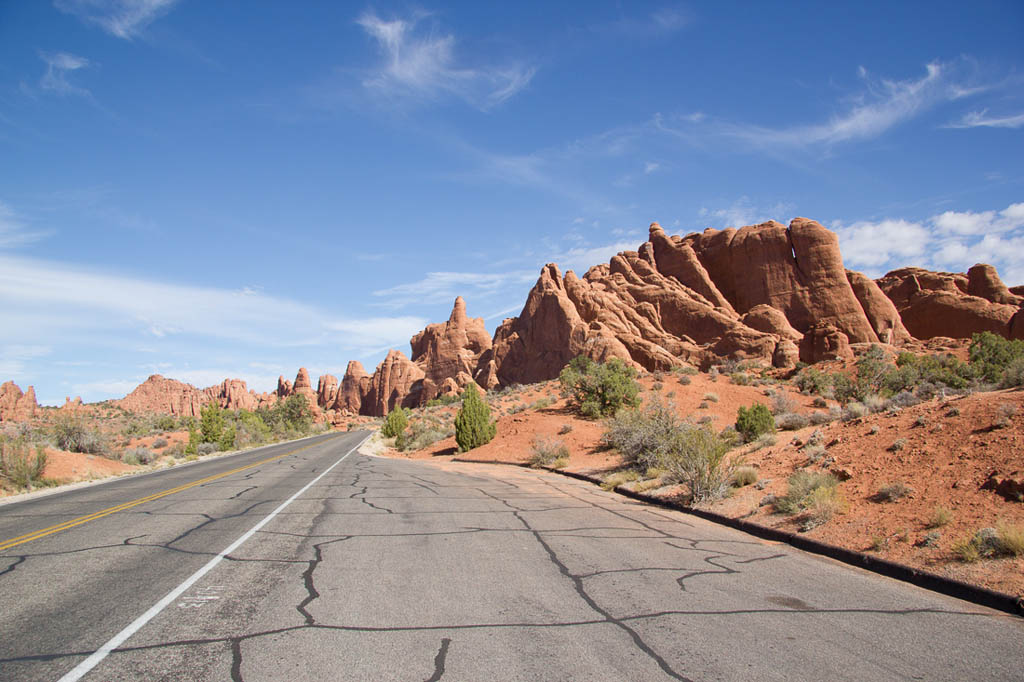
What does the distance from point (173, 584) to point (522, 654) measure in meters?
4.12

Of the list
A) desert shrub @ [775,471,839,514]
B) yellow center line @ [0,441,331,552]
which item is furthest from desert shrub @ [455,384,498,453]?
desert shrub @ [775,471,839,514]

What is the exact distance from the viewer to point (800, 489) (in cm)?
1023

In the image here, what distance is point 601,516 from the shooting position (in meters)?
11.0

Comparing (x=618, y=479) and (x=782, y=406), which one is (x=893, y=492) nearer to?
(x=618, y=479)

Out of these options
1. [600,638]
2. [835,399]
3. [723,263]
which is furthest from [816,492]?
[723,263]

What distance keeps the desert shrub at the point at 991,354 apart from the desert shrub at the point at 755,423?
37.0 ft

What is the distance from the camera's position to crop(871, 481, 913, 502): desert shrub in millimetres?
9070

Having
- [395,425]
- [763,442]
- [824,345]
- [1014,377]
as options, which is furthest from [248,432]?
[1014,377]

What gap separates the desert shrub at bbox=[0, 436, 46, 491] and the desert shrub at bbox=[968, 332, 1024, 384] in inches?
1368

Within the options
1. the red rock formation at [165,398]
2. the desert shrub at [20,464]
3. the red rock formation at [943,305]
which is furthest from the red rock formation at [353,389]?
the desert shrub at [20,464]

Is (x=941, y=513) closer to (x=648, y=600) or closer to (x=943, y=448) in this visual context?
(x=943, y=448)

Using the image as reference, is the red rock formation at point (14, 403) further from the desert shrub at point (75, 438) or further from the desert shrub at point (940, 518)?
the desert shrub at point (940, 518)

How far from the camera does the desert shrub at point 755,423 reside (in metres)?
18.5

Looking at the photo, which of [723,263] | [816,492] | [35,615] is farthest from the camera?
[723,263]
